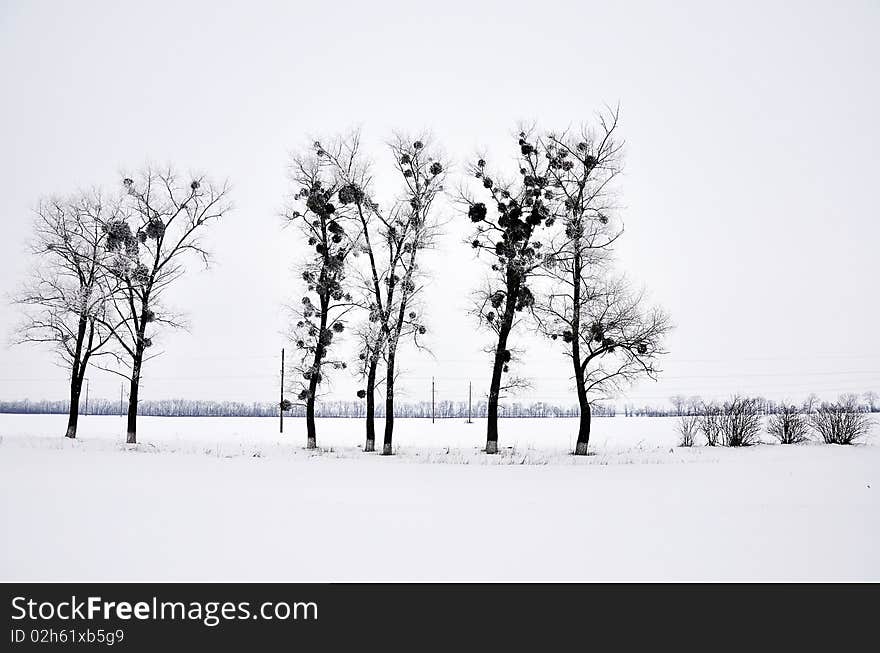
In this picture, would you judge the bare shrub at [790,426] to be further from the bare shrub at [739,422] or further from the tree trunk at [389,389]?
the tree trunk at [389,389]

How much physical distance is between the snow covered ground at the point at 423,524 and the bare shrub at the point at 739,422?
16.5m

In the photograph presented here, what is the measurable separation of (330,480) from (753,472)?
1330cm

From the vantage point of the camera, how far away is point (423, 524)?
29.9 ft

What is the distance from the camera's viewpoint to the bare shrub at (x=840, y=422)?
1323 inches

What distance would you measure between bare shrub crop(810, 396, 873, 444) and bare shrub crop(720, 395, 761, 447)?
4.14 meters

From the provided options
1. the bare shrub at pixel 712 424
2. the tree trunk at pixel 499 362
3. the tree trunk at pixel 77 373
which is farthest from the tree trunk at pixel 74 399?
the bare shrub at pixel 712 424

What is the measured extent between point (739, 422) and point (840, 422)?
6.31 metres

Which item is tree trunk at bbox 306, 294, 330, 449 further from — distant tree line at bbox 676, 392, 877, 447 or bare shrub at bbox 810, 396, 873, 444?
bare shrub at bbox 810, 396, 873, 444

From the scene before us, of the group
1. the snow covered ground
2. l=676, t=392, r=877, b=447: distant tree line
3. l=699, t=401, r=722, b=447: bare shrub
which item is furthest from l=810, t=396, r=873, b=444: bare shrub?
the snow covered ground

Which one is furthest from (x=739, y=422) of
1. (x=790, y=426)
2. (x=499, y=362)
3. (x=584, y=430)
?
(x=499, y=362)

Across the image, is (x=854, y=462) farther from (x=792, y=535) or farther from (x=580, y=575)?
(x=580, y=575)

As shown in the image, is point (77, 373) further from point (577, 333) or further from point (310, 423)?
Result: point (577, 333)
